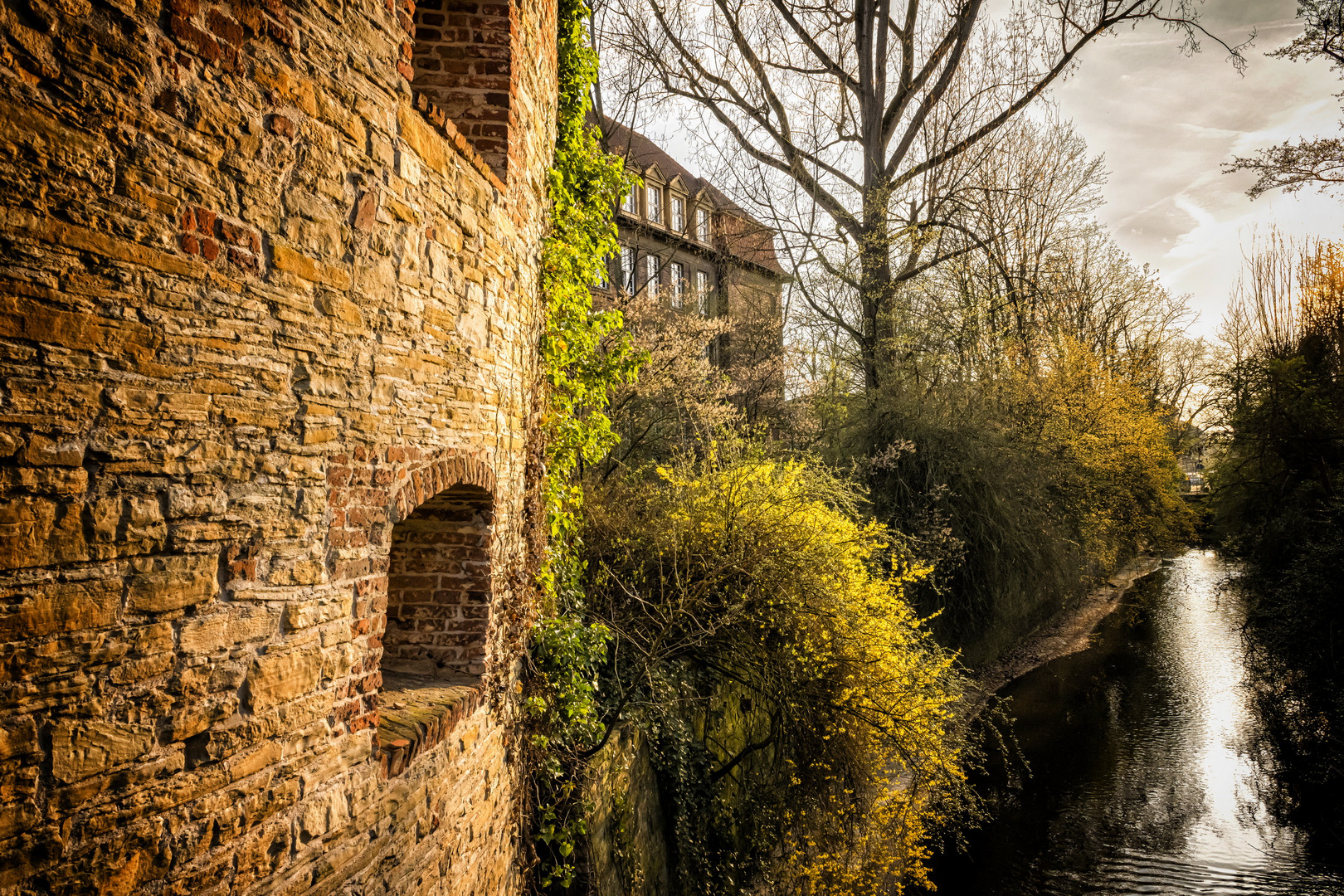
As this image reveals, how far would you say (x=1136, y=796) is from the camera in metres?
10.4

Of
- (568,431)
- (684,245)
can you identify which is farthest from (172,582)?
(684,245)

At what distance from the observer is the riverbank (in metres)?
14.4

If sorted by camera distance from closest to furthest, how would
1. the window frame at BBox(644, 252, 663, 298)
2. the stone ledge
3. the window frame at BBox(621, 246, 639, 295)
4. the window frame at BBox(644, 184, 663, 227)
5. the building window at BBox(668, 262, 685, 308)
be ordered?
the stone ledge → the window frame at BBox(644, 252, 663, 298) → the window frame at BBox(621, 246, 639, 295) → the building window at BBox(668, 262, 685, 308) → the window frame at BBox(644, 184, 663, 227)

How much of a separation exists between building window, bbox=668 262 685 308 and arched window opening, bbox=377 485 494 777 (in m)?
12.5

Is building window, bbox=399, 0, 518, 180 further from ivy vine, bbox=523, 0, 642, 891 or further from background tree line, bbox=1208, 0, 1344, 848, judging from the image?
background tree line, bbox=1208, 0, 1344, 848

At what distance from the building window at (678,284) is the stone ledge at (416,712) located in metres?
12.9

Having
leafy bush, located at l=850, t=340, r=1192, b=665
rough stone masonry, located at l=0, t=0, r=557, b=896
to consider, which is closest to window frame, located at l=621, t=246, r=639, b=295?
leafy bush, located at l=850, t=340, r=1192, b=665

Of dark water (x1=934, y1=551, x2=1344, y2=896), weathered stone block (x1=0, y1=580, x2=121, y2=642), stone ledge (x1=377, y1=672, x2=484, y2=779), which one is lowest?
dark water (x1=934, y1=551, x2=1344, y2=896)

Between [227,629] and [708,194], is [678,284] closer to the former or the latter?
[708,194]

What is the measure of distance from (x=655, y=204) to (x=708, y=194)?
5.56 feet

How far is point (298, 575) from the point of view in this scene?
2.69 metres

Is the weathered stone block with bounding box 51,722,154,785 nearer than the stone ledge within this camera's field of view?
Yes

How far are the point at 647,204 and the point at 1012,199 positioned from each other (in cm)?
1072

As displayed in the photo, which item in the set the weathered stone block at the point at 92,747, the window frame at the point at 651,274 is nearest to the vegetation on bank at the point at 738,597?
the window frame at the point at 651,274
